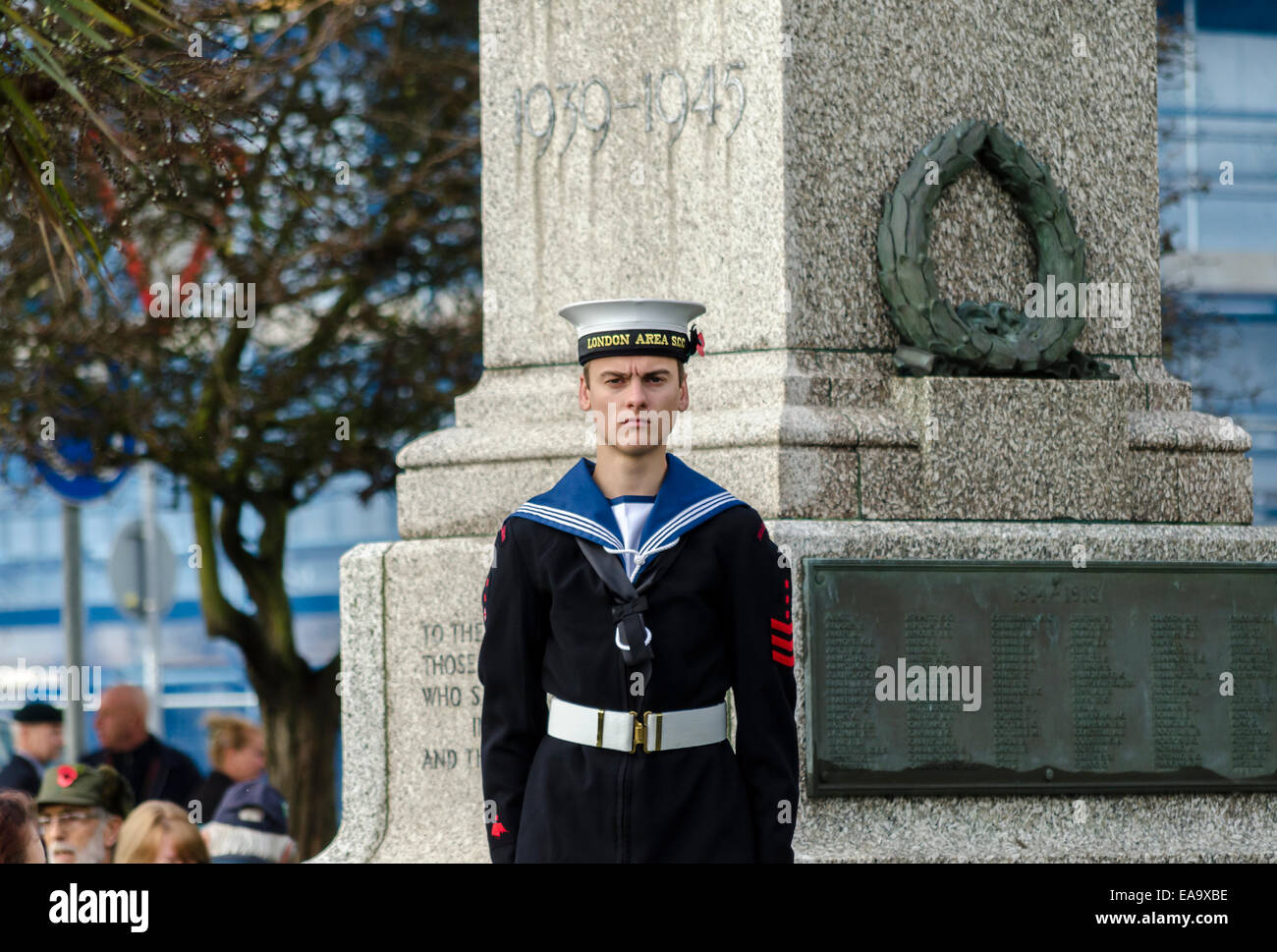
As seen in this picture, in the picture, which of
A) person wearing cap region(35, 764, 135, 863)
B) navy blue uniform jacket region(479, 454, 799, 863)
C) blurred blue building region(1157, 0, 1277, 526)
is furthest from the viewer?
blurred blue building region(1157, 0, 1277, 526)

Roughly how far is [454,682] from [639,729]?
93.8 inches

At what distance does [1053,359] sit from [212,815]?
535 centimetres

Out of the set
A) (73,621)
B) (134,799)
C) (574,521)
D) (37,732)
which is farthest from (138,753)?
(574,521)

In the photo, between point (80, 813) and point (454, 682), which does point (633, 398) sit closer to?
point (454, 682)

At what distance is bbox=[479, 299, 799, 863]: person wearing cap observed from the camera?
4676 millimetres

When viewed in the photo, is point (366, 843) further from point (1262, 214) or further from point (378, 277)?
point (1262, 214)

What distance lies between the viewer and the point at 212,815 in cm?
Result: 1043

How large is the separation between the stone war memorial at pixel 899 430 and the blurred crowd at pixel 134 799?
48.9 inches

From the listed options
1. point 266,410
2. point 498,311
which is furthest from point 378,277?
point 498,311

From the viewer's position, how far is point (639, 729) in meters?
4.70

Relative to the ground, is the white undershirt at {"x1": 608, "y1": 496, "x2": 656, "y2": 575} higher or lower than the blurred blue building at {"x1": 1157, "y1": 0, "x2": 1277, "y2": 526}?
lower

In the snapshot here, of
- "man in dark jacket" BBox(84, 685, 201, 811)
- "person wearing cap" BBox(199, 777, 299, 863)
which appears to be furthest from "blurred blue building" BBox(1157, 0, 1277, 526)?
"person wearing cap" BBox(199, 777, 299, 863)

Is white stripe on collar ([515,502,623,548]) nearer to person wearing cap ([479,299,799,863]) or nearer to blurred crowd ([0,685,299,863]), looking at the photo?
person wearing cap ([479,299,799,863])

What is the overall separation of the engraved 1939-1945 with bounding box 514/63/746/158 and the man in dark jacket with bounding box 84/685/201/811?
4.67 metres
